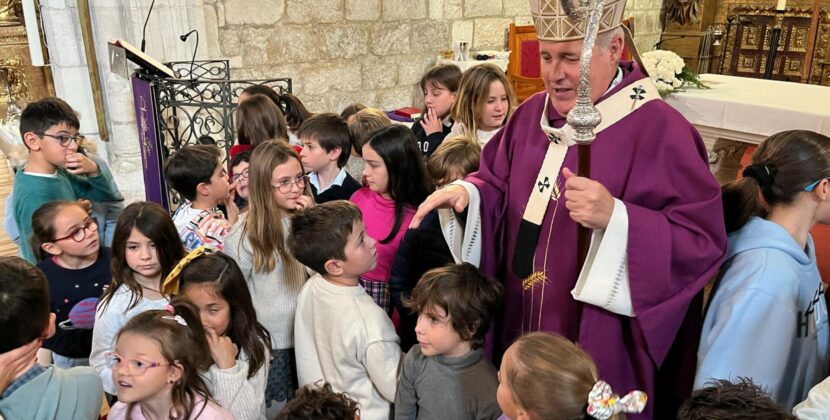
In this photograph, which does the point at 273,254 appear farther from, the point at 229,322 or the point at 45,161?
the point at 45,161

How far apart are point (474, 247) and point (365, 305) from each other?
1.39 ft


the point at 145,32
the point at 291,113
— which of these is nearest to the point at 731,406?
the point at 291,113

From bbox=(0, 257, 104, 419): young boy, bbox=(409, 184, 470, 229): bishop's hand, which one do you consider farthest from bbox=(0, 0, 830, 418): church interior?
bbox=(0, 257, 104, 419): young boy

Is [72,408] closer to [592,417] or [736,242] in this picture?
[592,417]

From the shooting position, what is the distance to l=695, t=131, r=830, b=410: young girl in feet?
5.88

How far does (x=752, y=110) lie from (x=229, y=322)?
11.6 ft

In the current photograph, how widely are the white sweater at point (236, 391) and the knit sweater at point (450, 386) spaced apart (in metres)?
0.46

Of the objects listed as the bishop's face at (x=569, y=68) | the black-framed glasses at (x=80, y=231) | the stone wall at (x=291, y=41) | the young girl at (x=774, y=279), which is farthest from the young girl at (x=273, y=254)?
the stone wall at (x=291, y=41)

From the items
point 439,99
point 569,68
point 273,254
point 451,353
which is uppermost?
point 569,68

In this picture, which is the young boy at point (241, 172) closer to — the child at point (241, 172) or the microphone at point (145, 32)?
the child at point (241, 172)

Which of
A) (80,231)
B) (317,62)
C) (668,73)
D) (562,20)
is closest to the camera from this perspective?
(562,20)

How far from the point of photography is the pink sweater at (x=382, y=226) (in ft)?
8.47

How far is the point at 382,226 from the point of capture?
104 inches

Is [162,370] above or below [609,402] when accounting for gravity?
below
